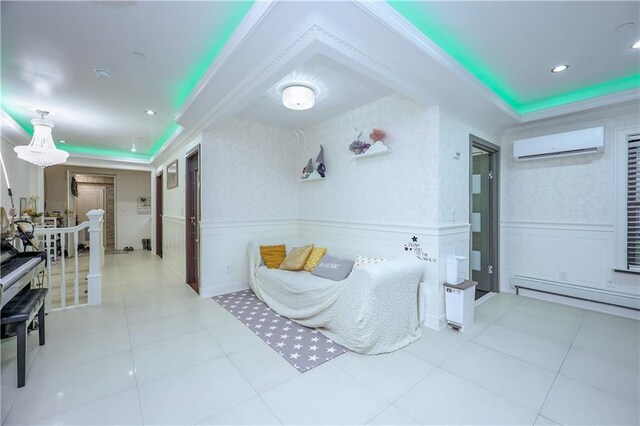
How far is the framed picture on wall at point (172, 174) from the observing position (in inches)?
199

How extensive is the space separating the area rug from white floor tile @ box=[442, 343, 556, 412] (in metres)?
0.97

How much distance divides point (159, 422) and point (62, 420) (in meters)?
0.57

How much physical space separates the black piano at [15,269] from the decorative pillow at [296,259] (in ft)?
7.73

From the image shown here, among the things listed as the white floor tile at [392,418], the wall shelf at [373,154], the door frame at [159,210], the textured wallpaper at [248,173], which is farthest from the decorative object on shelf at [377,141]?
the door frame at [159,210]

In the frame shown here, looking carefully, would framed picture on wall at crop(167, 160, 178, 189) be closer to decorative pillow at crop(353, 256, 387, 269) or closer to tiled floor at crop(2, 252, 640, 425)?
tiled floor at crop(2, 252, 640, 425)

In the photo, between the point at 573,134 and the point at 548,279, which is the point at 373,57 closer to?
the point at 573,134

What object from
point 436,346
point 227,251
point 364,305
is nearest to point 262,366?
point 364,305

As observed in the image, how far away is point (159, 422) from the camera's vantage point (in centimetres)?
156

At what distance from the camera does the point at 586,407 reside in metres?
1.71

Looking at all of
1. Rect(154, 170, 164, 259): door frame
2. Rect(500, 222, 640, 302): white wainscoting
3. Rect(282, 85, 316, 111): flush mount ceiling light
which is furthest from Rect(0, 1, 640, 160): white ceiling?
Rect(154, 170, 164, 259): door frame

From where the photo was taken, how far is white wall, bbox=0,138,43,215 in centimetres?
429

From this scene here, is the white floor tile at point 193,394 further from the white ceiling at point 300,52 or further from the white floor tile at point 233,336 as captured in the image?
the white ceiling at point 300,52

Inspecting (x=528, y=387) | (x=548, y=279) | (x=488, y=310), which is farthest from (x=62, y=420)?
(x=548, y=279)

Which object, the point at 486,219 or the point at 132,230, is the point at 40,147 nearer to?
the point at 132,230
